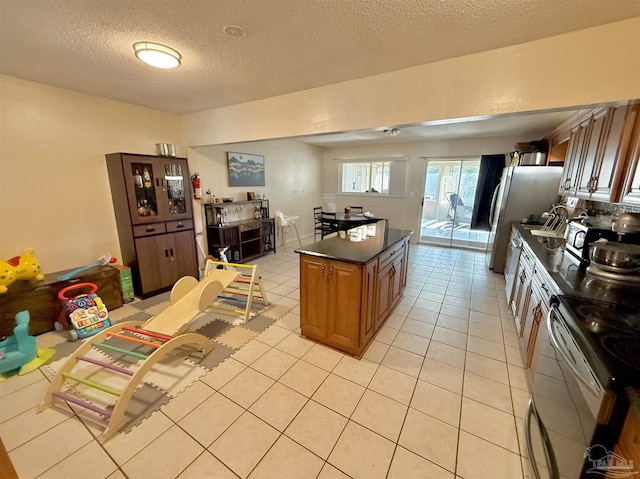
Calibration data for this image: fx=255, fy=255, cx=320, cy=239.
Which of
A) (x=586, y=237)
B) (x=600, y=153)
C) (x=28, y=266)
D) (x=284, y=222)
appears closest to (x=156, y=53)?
(x=28, y=266)

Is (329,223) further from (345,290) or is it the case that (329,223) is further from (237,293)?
(345,290)

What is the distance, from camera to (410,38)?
1.71 metres

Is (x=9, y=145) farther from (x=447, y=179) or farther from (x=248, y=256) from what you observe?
(x=447, y=179)

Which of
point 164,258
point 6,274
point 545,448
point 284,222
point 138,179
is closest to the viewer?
point 545,448

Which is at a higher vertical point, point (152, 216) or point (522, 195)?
point (522, 195)

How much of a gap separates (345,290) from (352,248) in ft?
1.39

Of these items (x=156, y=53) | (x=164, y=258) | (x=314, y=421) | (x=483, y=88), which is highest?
(x=156, y=53)

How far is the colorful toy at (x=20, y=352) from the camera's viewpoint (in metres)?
1.95

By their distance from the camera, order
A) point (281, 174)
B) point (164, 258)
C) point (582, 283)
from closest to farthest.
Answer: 1. point (582, 283)
2. point (164, 258)
3. point (281, 174)

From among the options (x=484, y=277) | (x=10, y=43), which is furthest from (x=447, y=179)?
(x=10, y=43)

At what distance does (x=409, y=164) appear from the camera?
6.05 m

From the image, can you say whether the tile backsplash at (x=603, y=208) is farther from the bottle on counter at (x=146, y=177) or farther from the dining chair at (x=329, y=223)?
the bottle on counter at (x=146, y=177)

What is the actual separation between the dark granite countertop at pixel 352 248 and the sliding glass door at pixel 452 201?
3.75 meters

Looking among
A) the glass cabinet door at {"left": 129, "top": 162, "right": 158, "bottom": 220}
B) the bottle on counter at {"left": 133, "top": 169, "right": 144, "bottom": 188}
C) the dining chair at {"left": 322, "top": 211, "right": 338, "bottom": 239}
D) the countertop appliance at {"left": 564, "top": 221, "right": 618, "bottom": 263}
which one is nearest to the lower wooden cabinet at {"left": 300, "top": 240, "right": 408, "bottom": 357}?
the countertop appliance at {"left": 564, "top": 221, "right": 618, "bottom": 263}
